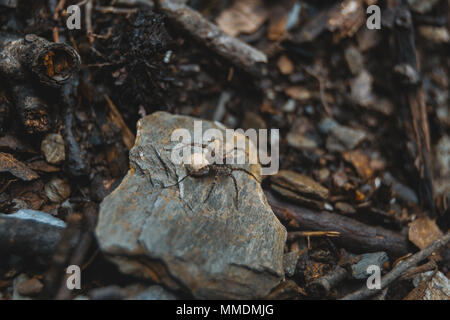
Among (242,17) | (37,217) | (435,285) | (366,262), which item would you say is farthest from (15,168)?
(435,285)

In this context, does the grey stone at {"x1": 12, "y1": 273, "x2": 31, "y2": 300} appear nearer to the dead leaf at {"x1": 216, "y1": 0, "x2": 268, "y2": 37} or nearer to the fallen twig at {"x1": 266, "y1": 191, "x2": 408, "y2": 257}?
the fallen twig at {"x1": 266, "y1": 191, "x2": 408, "y2": 257}

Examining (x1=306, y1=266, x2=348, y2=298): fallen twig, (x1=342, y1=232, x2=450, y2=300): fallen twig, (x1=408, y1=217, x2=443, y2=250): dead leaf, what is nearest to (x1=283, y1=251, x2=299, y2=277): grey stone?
(x1=306, y1=266, x2=348, y2=298): fallen twig

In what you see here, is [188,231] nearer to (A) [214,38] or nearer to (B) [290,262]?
(B) [290,262]

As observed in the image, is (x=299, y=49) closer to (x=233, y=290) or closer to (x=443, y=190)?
(x=443, y=190)

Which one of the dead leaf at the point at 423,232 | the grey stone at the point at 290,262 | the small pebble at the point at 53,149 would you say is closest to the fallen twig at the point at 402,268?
the dead leaf at the point at 423,232

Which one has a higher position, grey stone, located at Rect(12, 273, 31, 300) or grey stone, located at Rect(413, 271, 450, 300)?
grey stone, located at Rect(12, 273, 31, 300)

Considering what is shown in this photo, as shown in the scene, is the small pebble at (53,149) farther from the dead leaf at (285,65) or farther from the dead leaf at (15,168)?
the dead leaf at (285,65)
